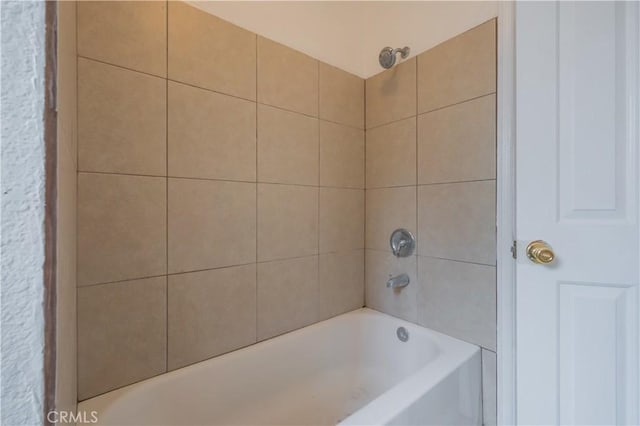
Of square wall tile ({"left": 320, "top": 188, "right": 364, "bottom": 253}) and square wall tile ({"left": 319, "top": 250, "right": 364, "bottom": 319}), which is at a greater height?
square wall tile ({"left": 320, "top": 188, "right": 364, "bottom": 253})

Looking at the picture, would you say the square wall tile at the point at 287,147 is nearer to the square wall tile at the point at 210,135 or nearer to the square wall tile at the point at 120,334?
the square wall tile at the point at 210,135

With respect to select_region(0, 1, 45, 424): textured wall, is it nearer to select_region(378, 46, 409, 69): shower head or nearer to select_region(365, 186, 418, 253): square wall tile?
select_region(365, 186, 418, 253): square wall tile

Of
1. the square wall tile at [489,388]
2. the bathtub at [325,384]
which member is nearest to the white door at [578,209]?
the square wall tile at [489,388]

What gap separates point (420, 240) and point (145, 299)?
118 cm

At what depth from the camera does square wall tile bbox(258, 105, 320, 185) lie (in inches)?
50.7

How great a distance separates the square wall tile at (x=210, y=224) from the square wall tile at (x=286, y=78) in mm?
441

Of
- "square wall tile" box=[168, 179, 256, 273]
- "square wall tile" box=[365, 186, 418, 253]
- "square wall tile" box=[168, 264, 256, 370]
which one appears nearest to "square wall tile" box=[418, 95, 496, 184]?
"square wall tile" box=[365, 186, 418, 253]

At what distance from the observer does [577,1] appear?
882mm

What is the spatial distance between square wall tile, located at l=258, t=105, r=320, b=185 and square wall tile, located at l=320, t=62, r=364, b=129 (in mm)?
135

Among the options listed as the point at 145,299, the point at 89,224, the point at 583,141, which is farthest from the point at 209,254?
the point at 583,141

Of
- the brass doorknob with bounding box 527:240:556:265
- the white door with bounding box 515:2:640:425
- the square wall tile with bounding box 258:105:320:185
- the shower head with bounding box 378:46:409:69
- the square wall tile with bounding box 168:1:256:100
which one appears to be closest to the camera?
the white door with bounding box 515:2:640:425

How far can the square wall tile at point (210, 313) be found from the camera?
1068mm

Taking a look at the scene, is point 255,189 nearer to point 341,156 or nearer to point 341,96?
point 341,156

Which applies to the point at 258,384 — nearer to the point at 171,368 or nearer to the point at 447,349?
the point at 171,368
